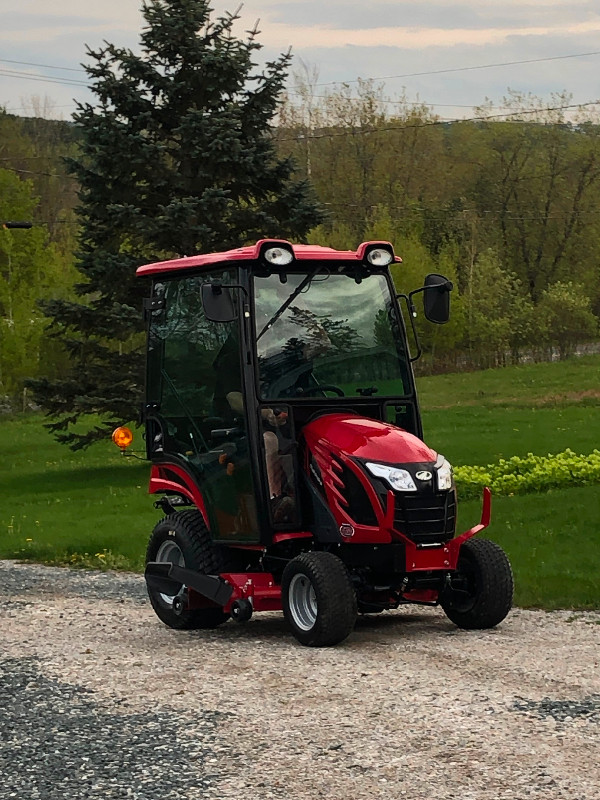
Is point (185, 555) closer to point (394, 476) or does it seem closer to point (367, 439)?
point (367, 439)

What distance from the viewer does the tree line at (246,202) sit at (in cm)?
2694

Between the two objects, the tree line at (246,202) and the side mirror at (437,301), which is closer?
the side mirror at (437,301)

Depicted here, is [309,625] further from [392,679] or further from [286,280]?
[286,280]

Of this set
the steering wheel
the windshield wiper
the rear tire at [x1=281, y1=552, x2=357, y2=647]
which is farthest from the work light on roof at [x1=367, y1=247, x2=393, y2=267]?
the rear tire at [x1=281, y1=552, x2=357, y2=647]

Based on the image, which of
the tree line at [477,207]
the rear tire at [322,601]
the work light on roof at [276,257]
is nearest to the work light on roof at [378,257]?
the work light on roof at [276,257]

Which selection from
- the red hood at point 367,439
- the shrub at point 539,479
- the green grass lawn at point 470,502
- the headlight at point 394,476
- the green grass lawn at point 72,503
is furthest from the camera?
the shrub at point 539,479

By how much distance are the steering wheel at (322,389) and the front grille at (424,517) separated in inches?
46.5

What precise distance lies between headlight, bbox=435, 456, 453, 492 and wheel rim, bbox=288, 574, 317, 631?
1.17 metres

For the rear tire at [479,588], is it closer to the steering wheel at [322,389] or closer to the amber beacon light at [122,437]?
the steering wheel at [322,389]

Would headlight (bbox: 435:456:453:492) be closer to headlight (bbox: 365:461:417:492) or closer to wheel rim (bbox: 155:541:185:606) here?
headlight (bbox: 365:461:417:492)

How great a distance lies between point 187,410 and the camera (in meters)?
10.4

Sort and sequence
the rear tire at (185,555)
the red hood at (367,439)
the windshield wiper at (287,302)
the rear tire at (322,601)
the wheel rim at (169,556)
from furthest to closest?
the wheel rim at (169,556) < the rear tire at (185,555) < the windshield wiper at (287,302) < the red hood at (367,439) < the rear tire at (322,601)

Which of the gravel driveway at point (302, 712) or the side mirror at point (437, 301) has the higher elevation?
the side mirror at point (437, 301)

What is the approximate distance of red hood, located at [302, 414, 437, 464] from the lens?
9.23 meters
